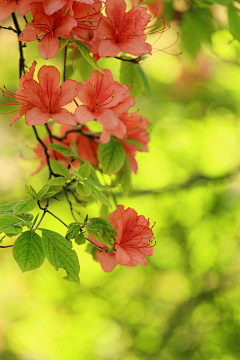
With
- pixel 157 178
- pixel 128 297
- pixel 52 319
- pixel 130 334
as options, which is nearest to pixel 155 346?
pixel 130 334

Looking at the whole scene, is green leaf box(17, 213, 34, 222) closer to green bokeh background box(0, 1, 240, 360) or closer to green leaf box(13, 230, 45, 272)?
green leaf box(13, 230, 45, 272)

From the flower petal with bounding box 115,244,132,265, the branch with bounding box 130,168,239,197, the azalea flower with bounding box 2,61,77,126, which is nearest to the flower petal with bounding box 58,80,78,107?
the azalea flower with bounding box 2,61,77,126

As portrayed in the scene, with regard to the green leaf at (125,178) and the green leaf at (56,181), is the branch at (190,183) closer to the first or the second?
the green leaf at (125,178)

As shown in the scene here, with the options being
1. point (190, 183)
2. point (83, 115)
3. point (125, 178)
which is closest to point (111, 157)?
point (125, 178)

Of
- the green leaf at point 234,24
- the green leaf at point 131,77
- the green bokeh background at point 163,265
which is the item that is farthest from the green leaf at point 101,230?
the green bokeh background at point 163,265

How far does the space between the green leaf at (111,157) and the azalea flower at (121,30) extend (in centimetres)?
20

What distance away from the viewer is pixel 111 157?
2.00 ft

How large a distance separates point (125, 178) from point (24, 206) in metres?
0.29

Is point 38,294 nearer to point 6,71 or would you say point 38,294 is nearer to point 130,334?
point 130,334

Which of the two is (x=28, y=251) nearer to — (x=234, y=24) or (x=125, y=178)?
(x=125, y=178)

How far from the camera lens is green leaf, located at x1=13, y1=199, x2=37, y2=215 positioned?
38cm

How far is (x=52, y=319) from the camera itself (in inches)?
66.2

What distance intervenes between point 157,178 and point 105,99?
1.26 metres

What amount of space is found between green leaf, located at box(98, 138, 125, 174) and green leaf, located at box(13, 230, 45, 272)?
24 cm
